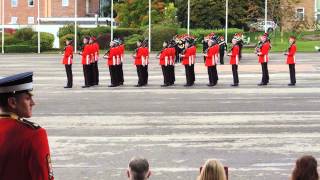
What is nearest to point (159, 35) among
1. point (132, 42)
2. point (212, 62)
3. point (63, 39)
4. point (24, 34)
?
point (132, 42)

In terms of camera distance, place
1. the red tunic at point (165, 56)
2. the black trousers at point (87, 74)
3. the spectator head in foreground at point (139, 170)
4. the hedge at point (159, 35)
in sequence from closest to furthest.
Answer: the spectator head in foreground at point (139, 170)
the black trousers at point (87, 74)
the red tunic at point (165, 56)
the hedge at point (159, 35)

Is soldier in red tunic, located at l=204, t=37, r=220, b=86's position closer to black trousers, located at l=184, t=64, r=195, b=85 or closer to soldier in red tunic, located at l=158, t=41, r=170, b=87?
black trousers, located at l=184, t=64, r=195, b=85

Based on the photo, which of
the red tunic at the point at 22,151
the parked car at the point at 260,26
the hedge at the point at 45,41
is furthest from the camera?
the parked car at the point at 260,26

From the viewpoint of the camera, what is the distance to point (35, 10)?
274 feet

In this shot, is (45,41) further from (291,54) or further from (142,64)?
(291,54)

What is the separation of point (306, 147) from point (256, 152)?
968 millimetres

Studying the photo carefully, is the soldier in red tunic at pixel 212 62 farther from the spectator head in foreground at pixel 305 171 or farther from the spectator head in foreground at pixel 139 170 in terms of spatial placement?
the spectator head in foreground at pixel 305 171

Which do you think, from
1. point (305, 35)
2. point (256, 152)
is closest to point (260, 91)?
point (256, 152)

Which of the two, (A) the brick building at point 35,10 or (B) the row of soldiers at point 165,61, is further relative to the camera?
(A) the brick building at point 35,10

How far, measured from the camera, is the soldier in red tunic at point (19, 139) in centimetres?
476

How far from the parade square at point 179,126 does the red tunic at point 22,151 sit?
17.6 ft

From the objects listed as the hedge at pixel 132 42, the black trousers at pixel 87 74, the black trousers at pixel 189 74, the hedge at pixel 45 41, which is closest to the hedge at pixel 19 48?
the hedge at pixel 45 41

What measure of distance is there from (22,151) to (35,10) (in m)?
80.2

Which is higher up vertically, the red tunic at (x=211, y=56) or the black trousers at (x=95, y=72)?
the red tunic at (x=211, y=56)
